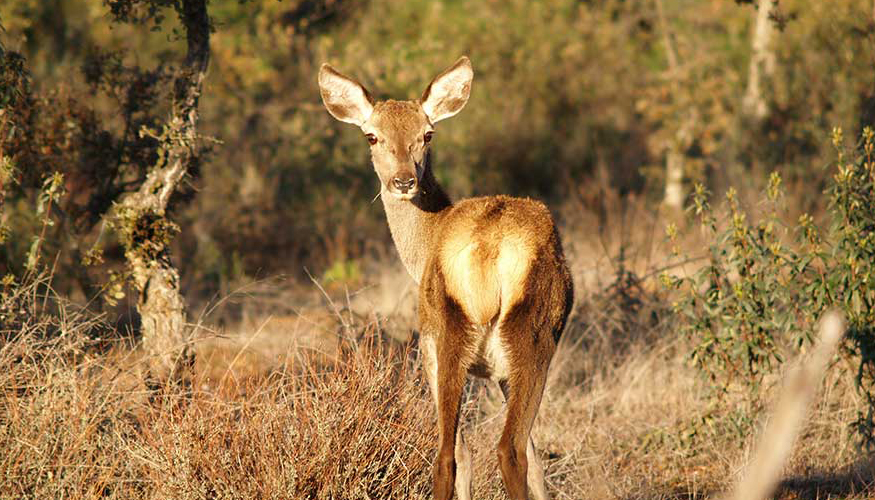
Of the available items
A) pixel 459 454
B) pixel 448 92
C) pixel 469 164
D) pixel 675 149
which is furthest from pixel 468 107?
pixel 459 454

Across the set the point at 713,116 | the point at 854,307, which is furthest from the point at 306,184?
the point at 854,307

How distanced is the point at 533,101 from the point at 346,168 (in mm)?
4049

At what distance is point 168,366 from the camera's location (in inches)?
257

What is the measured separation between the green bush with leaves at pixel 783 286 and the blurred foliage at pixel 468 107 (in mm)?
3072

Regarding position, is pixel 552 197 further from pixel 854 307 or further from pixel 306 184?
pixel 854 307

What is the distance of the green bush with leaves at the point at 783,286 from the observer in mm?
6578

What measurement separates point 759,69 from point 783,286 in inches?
310

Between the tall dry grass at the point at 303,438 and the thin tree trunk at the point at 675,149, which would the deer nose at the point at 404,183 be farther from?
the thin tree trunk at the point at 675,149

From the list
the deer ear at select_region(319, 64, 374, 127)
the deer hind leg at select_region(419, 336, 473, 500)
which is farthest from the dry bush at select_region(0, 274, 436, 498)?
the deer ear at select_region(319, 64, 374, 127)

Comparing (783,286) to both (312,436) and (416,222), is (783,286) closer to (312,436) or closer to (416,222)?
(416,222)

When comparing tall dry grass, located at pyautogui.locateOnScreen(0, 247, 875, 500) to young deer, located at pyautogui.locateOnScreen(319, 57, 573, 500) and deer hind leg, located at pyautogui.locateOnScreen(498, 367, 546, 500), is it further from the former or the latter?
deer hind leg, located at pyautogui.locateOnScreen(498, 367, 546, 500)

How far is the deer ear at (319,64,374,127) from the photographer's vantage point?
21.2ft

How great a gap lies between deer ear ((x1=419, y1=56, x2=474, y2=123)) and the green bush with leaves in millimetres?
1651

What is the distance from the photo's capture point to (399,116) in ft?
20.7
